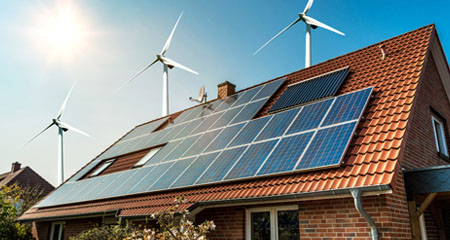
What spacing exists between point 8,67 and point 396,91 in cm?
1108

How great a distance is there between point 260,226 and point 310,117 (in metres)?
2.95

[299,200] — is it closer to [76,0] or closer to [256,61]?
[76,0]

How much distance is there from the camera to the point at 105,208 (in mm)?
12195

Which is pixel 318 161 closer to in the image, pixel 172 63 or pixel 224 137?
pixel 224 137

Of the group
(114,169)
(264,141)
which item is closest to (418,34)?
(264,141)

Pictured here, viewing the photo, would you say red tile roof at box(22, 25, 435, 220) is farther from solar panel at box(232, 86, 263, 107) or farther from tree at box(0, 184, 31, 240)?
tree at box(0, 184, 31, 240)

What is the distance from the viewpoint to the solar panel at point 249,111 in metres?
12.1

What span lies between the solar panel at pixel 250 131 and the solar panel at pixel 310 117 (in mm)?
1195

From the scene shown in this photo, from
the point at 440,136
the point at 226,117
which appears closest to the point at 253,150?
the point at 226,117

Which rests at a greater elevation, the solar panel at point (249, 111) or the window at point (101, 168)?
the solar panel at point (249, 111)

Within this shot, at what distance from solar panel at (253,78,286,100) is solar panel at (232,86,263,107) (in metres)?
0.29

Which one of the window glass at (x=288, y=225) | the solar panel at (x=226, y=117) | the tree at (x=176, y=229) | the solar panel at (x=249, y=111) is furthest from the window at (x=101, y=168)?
the window glass at (x=288, y=225)

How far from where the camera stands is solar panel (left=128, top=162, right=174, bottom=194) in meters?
11.8

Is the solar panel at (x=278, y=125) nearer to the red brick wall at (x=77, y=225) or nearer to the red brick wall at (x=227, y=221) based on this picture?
the red brick wall at (x=227, y=221)
